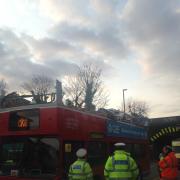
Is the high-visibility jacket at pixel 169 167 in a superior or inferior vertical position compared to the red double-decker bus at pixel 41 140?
inferior

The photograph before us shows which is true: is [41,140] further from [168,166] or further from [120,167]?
[168,166]

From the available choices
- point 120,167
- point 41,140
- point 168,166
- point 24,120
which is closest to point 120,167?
point 120,167

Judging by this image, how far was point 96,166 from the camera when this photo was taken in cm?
1182

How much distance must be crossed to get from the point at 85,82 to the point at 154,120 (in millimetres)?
14047

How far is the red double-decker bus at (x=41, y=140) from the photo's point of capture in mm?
9633

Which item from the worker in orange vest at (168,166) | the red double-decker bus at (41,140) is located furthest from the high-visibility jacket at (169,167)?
the red double-decker bus at (41,140)

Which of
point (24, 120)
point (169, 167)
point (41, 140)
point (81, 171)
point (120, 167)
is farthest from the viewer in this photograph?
point (24, 120)

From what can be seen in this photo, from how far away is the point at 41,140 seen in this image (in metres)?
9.89

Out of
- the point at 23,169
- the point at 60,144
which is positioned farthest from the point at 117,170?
the point at 23,169

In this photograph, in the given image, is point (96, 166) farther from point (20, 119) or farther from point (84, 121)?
point (20, 119)

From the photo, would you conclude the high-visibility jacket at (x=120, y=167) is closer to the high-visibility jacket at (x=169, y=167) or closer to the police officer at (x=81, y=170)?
the police officer at (x=81, y=170)

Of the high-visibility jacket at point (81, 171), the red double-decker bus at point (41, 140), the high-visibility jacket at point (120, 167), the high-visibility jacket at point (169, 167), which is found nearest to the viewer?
the high-visibility jacket at point (120, 167)

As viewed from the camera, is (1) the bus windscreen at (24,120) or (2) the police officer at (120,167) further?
(1) the bus windscreen at (24,120)

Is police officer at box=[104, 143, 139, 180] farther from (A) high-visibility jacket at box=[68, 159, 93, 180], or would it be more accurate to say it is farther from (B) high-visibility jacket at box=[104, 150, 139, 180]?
(A) high-visibility jacket at box=[68, 159, 93, 180]
